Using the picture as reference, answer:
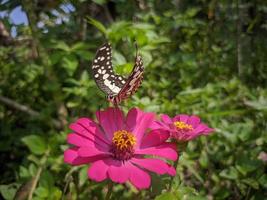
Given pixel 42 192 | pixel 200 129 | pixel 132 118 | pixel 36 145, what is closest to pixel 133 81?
pixel 132 118

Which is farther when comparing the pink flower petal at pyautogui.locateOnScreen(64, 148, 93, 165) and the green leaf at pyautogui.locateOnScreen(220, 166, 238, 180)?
the green leaf at pyautogui.locateOnScreen(220, 166, 238, 180)

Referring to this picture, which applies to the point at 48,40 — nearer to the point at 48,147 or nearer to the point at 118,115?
the point at 48,147

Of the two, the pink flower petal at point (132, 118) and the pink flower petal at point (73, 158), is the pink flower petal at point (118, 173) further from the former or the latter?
the pink flower petal at point (132, 118)

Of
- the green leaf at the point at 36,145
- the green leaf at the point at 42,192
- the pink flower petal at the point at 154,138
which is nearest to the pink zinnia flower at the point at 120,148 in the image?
the pink flower petal at the point at 154,138

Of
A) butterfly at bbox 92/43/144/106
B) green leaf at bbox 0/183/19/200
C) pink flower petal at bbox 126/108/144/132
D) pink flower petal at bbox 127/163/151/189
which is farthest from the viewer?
green leaf at bbox 0/183/19/200

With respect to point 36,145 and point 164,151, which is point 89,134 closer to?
point 164,151

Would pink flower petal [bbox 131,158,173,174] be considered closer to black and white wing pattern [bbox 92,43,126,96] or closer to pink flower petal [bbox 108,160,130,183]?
pink flower petal [bbox 108,160,130,183]

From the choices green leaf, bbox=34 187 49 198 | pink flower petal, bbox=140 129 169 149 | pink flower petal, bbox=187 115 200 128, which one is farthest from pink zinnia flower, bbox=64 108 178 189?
green leaf, bbox=34 187 49 198
